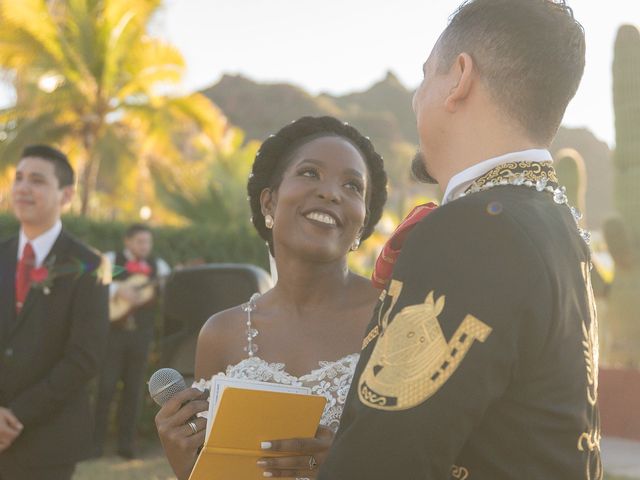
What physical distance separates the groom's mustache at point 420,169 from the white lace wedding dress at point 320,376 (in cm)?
107

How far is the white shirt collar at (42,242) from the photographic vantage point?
465cm

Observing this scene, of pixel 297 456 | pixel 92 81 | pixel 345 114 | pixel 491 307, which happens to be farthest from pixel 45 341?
pixel 345 114

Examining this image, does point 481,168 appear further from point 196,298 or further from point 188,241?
point 188,241

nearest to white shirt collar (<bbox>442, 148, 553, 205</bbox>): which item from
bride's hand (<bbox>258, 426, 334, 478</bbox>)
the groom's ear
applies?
the groom's ear

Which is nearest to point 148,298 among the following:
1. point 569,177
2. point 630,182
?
point 569,177

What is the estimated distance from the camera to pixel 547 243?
5.06ft

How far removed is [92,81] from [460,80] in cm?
2204

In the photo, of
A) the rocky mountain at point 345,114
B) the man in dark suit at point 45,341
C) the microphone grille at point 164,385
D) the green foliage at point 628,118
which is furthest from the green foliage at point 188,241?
the rocky mountain at point 345,114

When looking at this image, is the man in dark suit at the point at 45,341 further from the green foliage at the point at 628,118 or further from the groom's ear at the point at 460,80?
the green foliage at the point at 628,118

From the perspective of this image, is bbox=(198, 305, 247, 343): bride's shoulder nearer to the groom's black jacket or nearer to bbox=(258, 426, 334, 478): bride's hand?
bbox=(258, 426, 334, 478): bride's hand

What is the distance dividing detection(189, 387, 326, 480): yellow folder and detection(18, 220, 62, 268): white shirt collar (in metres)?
2.83

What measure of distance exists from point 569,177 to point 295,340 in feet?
34.1

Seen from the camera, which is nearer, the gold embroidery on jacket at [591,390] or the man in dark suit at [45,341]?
the gold embroidery on jacket at [591,390]

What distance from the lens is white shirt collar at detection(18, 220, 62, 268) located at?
4.65m
